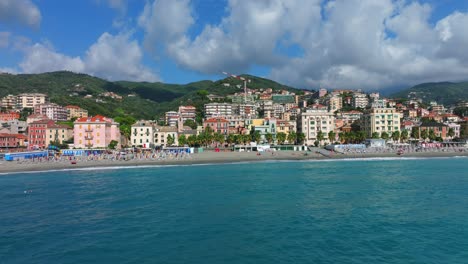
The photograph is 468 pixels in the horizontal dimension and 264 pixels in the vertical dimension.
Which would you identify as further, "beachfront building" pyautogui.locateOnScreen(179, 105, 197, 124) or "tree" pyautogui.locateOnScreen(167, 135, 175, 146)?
"beachfront building" pyautogui.locateOnScreen(179, 105, 197, 124)

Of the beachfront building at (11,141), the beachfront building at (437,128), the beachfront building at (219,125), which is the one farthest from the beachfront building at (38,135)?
the beachfront building at (437,128)

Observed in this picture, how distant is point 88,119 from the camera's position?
85688 mm

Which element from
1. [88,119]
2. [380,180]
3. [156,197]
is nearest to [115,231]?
[156,197]

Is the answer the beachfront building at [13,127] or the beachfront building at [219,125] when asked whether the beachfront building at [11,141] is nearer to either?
the beachfront building at [13,127]

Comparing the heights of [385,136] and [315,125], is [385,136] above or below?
below

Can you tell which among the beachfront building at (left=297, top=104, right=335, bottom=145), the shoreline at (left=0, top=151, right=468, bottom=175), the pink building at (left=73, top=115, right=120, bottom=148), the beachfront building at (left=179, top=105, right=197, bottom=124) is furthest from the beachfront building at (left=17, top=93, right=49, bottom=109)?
the beachfront building at (left=297, top=104, right=335, bottom=145)

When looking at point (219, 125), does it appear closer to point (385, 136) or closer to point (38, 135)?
point (385, 136)

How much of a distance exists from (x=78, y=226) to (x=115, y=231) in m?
2.64

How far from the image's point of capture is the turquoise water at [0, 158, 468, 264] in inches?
593

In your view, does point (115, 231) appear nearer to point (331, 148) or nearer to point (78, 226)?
point (78, 226)

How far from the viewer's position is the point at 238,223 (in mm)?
19594

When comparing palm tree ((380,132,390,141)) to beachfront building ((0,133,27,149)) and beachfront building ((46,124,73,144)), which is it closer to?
beachfront building ((46,124,73,144))

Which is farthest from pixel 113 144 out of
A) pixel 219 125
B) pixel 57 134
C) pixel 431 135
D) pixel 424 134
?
pixel 431 135

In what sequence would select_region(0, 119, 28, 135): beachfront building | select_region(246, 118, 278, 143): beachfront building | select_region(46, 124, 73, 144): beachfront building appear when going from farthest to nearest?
select_region(0, 119, 28, 135): beachfront building → select_region(246, 118, 278, 143): beachfront building → select_region(46, 124, 73, 144): beachfront building
